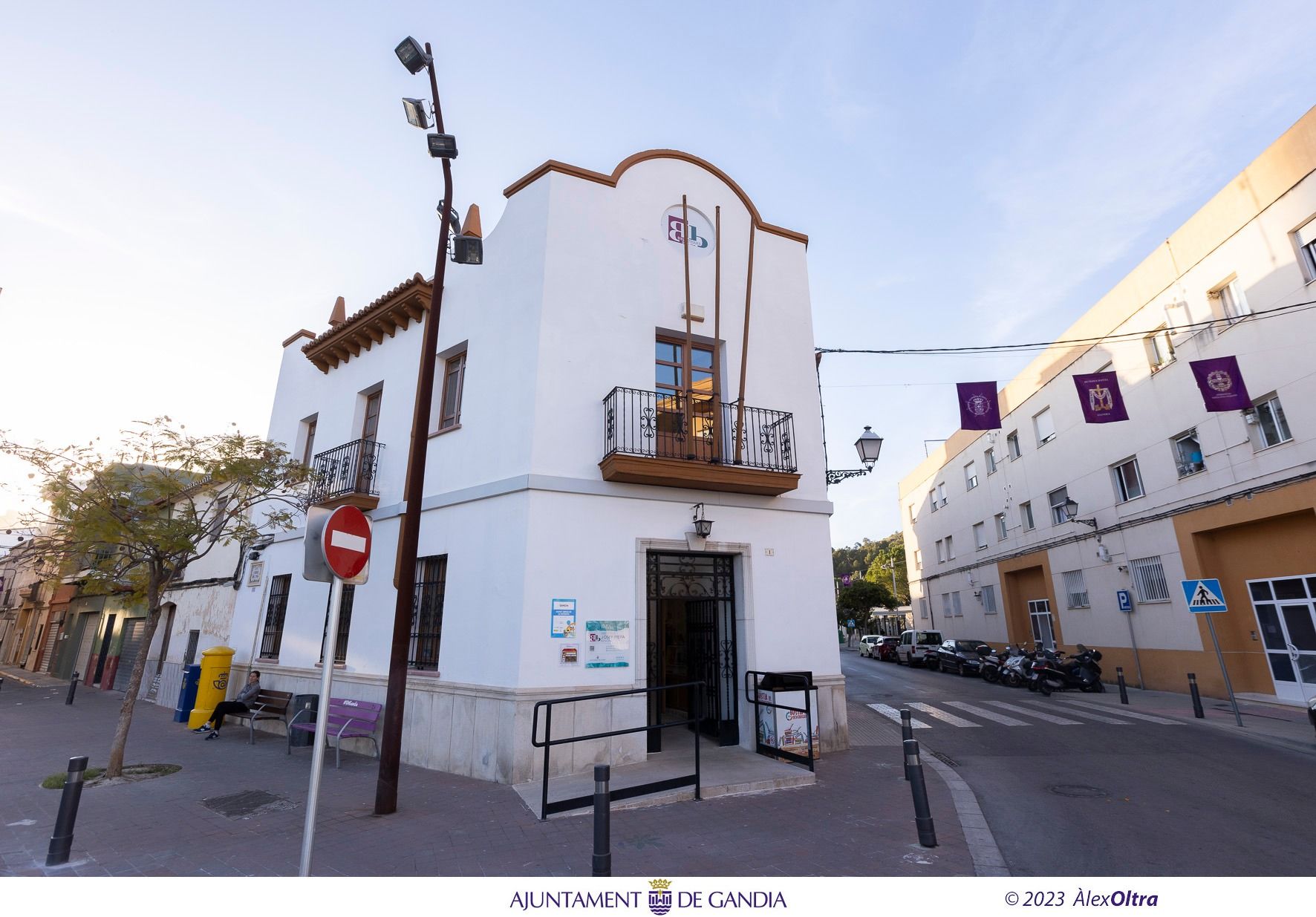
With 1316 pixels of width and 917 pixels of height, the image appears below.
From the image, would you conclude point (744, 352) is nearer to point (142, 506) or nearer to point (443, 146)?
→ point (443, 146)

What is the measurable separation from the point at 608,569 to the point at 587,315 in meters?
3.81

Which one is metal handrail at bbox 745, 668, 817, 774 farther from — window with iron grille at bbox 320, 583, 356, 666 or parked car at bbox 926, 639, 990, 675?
parked car at bbox 926, 639, 990, 675

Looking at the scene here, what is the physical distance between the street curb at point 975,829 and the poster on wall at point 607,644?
411 cm

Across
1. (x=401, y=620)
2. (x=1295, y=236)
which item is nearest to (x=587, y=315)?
(x=401, y=620)

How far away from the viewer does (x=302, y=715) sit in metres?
10.0

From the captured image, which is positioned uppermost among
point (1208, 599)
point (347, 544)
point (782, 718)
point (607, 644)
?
point (347, 544)

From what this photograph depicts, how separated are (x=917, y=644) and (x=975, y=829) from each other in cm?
2427

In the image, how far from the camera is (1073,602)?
69.8ft

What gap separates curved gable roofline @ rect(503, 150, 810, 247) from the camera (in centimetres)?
1006

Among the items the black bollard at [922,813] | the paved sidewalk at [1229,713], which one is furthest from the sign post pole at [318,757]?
the paved sidewalk at [1229,713]

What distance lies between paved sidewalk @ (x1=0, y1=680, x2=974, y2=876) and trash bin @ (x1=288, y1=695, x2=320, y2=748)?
1227mm

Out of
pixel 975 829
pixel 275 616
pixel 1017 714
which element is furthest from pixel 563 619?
pixel 1017 714

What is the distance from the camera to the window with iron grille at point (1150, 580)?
17.0 metres
